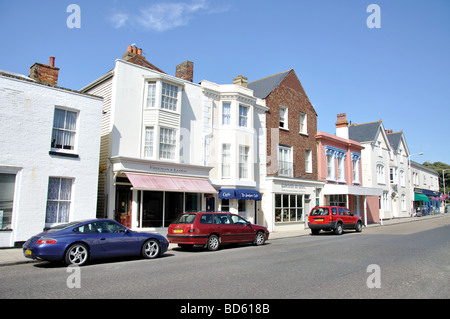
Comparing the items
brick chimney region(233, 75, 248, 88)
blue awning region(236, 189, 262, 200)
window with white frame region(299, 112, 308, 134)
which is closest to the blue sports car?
blue awning region(236, 189, 262, 200)

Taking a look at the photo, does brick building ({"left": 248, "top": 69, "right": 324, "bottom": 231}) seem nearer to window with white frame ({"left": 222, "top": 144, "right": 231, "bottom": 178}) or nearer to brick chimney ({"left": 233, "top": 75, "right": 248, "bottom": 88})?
brick chimney ({"left": 233, "top": 75, "right": 248, "bottom": 88})

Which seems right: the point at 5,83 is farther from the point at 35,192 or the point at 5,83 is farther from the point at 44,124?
the point at 35,192

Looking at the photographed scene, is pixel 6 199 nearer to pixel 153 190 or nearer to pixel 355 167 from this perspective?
pixel 153 190

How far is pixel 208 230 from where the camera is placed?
44.7 feet

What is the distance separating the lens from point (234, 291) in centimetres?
666

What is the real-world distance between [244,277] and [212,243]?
19.0 feet

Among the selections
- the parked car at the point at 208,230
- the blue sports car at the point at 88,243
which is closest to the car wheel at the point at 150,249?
the blue sports car at the point at 88,243

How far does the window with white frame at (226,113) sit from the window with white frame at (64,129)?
9585 mm

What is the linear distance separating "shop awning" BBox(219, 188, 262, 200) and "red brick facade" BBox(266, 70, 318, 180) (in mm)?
2944

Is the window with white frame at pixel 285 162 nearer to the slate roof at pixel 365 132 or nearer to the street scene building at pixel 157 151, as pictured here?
the street scene building at pixel 157 151

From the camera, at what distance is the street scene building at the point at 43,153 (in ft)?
44.5

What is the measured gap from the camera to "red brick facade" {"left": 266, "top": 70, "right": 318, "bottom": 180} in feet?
83.9

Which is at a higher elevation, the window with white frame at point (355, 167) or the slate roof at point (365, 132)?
the slate roof at point (365, 132)
